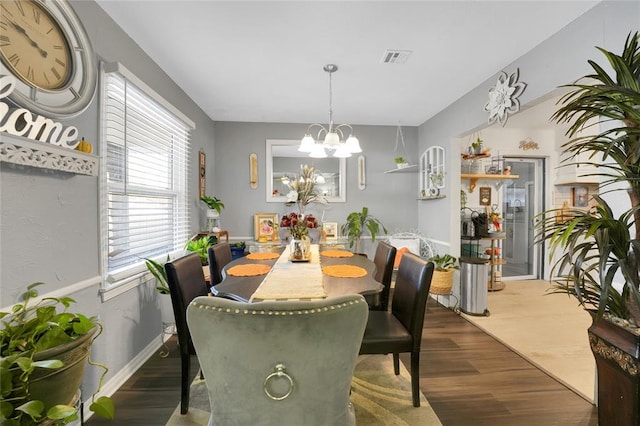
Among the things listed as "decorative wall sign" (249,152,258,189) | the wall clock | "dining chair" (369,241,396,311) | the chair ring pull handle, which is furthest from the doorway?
the wall clock

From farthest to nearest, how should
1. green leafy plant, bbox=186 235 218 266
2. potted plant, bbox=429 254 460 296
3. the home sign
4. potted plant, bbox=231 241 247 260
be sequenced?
potted plant, bbox=231 241 247 260, potted plant, bbox=429 254 460 296, green leafy plant, bbox=186 235 218 266, the home sign

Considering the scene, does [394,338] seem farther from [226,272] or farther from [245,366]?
[226,272]

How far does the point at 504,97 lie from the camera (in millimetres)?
2479

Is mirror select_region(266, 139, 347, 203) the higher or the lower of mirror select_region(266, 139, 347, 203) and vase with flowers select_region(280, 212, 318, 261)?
the higher

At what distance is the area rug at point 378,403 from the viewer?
5.35 ft

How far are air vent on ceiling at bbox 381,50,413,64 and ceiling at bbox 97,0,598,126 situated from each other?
44mm

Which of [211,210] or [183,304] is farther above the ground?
[211,210]

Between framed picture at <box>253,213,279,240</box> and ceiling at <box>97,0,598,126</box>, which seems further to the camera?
framed picture at <box>253,213,279,240</box>

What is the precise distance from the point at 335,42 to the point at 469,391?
266 cm

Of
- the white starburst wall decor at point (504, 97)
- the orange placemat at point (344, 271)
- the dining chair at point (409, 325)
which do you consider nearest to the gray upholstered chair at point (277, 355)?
the dining chair at point (409, 325)

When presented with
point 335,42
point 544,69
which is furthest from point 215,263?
point 544,69

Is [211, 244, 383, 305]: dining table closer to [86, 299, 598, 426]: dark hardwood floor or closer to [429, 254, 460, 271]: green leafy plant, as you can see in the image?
[86, 299, 598, 426]: dark hardwood floor

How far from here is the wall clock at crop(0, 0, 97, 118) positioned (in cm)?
120

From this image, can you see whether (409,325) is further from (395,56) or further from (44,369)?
(395,56)
